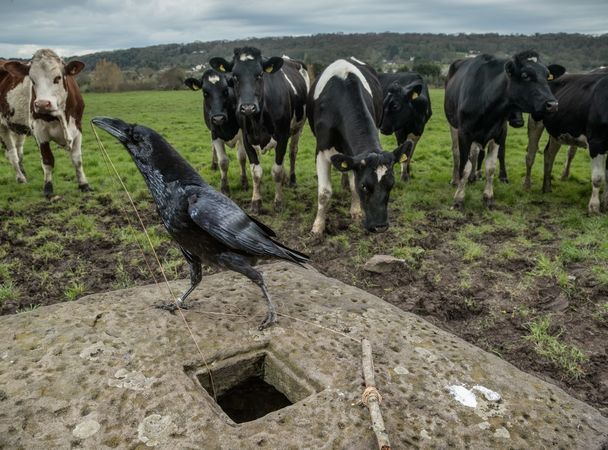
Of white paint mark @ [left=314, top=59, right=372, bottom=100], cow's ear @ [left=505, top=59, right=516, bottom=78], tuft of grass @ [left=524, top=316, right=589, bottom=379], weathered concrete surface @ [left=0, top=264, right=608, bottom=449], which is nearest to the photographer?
weathered concrete surface @ [left=0, top=264, right=608, bottom=449]

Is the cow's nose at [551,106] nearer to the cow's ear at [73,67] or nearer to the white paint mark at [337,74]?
the white paint mark at [337,74]

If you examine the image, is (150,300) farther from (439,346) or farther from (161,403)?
(439,346)

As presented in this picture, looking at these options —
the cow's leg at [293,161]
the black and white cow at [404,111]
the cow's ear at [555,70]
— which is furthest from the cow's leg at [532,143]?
the cow's leg at [293,161]

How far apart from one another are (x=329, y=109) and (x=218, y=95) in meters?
2.34

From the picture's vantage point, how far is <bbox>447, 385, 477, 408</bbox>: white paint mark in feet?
8.92

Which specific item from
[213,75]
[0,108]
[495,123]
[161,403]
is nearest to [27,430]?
[161,403]

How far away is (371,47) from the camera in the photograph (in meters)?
139

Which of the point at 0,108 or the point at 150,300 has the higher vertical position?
the point at 0,108

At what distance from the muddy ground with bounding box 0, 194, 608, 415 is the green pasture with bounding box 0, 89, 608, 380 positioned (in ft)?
0.15

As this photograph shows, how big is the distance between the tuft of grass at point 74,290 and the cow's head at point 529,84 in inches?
271

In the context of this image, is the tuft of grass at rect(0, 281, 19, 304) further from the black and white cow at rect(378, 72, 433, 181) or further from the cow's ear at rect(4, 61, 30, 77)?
the black and white cow at rect(378, 72, 433, 181)

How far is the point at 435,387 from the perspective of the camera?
281 centimetres

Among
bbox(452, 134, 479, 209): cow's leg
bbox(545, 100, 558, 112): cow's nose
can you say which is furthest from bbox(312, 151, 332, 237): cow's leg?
bbox(545, 100, 558, 112): cow's nose

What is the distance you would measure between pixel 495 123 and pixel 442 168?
3666 millimetres
